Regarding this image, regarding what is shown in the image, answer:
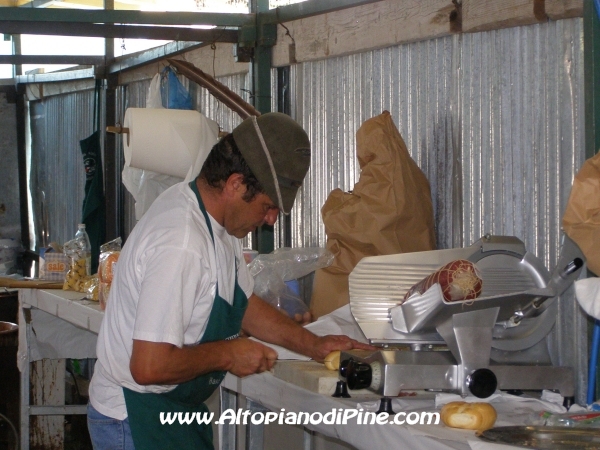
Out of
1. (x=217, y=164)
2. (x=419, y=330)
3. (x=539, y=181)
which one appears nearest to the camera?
(x=217, y=164)

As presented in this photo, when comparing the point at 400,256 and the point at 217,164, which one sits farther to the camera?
the point at 400,256

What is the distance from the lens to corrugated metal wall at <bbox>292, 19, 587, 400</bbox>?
9.14ft

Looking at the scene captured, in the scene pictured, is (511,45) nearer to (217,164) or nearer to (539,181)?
(539,181)

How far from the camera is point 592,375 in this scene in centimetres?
242

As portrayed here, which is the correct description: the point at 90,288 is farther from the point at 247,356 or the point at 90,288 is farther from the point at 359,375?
the point at 359,375

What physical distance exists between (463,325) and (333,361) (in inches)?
18.9

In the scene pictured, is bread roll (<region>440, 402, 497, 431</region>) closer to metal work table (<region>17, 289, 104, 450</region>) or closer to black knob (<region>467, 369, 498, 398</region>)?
black knob (<region>467, 369, 498, 398</region>)

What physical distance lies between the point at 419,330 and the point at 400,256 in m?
0.30

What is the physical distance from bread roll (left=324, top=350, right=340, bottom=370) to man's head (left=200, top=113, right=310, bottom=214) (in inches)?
24.0

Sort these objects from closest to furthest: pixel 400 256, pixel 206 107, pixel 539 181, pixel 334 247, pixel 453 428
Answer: pixel 453 428 < pixel 400 256 < pixel 539 181 < pixel 334 247 < pixel 206 107

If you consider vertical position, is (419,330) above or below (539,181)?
below

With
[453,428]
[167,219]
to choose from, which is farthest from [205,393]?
[453,428]

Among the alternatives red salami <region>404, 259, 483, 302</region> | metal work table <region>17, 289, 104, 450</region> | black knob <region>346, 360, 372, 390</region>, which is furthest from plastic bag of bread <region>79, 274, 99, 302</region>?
red salami <region>404, 259, 483, 302</region>

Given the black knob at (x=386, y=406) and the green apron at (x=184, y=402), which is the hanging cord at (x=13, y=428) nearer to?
the green apron at (x=184, y=402)
